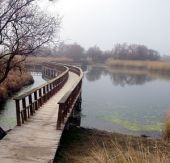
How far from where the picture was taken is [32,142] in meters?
8.92

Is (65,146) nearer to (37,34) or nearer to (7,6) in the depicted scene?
(37,34)

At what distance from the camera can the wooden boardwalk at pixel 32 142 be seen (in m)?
7.68

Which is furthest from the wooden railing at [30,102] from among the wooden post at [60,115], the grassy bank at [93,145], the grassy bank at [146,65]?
the grassy bank at [146,65]

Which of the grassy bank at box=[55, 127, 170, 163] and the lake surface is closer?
the grassy bank at box=[55, 127, 170, 163]

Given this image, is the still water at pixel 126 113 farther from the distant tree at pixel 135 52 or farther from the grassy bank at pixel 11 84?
the distant tree at pixel 135 52

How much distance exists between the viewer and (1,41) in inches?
472

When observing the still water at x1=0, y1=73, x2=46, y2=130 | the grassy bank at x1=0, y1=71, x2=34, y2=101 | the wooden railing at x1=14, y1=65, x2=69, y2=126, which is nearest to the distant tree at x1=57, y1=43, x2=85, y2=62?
the grassy bank at x1=0, y1=71, x2=34, y2=101

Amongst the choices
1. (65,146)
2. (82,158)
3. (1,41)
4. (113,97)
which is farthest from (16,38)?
(113,97)

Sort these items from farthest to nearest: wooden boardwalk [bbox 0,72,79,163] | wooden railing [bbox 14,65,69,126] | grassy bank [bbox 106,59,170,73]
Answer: grassy bank [bbox 106,59,170,73], wooden railing [bbox 14,65,69,126], wooden boardwalk [bbox 0,72,79,163]

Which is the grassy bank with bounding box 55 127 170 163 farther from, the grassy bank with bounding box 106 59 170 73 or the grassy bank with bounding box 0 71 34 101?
the grassy bank with bounding box 106 59 170 73

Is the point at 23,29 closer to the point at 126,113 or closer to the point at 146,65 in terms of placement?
the point at 126,113

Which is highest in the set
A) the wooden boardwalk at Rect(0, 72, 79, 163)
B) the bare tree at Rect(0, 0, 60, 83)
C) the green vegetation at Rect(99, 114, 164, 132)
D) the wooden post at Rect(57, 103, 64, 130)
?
the bare tree at Rect(0, 0, 60, 83)

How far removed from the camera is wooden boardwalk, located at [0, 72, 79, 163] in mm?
7680

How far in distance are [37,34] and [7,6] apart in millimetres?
1515
